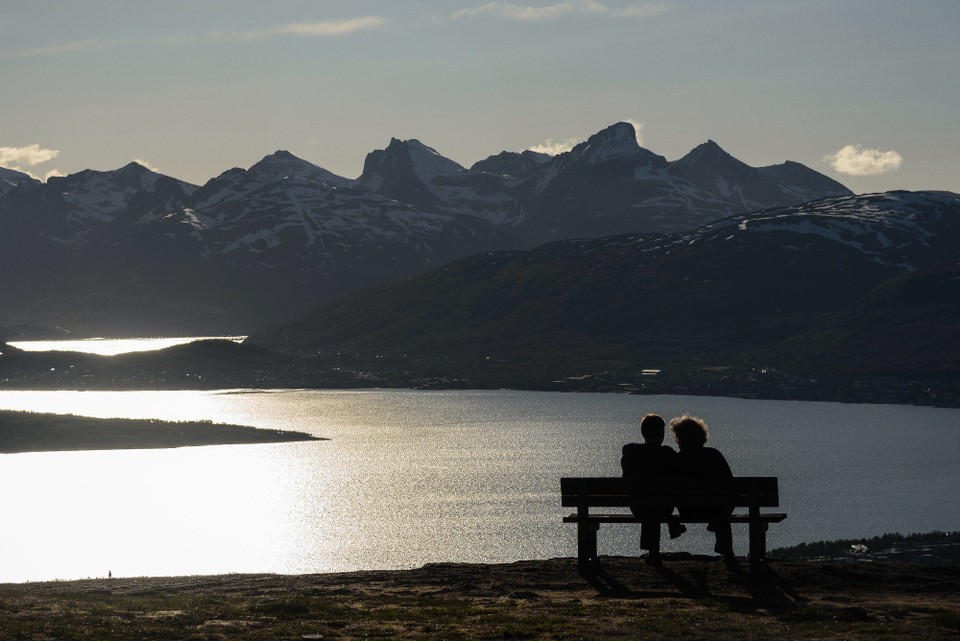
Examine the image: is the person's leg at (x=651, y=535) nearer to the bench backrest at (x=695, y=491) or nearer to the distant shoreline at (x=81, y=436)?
the bench backrest at (x=695, y=491)

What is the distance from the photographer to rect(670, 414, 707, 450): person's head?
2580cm

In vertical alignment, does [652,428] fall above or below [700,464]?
above

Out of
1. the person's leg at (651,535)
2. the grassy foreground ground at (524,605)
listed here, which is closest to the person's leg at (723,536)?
the grassy foreground ground at (524,605)

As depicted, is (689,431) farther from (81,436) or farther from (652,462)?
(81,436)

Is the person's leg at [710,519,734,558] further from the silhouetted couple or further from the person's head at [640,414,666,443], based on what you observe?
the person's head at [640,414,666,443]

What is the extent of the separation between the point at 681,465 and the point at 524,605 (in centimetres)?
434

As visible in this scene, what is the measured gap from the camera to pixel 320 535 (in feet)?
376

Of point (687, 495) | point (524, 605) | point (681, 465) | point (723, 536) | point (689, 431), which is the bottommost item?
point (524, 605)

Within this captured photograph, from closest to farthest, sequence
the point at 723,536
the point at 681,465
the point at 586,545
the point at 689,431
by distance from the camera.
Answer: the point at 689,431, the point at 681,465, the point at 723,536, the point at 586,545

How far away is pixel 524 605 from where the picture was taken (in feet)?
81.7

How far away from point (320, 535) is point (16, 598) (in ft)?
287

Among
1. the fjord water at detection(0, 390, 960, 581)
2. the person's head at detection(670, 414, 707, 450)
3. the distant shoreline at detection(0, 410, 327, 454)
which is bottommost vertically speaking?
the fjord water at detection(0, 390, 960, 581)

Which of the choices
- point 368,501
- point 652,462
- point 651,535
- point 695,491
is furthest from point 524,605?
point 368,501

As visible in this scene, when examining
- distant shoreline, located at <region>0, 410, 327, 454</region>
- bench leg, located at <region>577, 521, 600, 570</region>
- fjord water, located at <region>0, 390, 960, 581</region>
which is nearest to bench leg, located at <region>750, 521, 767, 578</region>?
bench leg, located at <region>577, 521, 600, 570</region>
